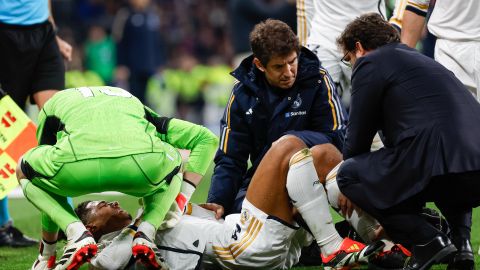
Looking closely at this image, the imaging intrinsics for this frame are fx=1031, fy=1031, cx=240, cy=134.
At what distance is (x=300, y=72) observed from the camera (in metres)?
5.62

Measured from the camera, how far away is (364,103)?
15.6 feet

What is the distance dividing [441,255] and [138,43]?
12422mm

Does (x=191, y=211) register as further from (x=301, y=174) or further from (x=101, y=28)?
(x=101, y=28)

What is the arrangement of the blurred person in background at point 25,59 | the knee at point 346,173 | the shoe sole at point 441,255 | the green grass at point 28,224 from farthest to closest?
the blurred person in background at point 25,59, the green grass at point 28,224, the knee at point 346,173, the shoe sole at point 441,255

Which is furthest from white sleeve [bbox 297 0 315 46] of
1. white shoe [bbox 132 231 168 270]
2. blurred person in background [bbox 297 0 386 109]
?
white shoe [bbox 132 231 168 270]

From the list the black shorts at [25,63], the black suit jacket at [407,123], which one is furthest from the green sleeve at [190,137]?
the black shorts at [25,63]

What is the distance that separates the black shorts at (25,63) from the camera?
23.3 ft

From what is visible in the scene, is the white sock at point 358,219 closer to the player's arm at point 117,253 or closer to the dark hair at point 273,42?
the dark hair at point 273,42

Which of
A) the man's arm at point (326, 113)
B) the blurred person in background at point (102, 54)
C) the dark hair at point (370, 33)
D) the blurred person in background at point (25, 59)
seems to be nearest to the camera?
the dark hair at point (370, 33)

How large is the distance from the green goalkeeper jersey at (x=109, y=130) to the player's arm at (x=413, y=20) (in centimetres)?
176

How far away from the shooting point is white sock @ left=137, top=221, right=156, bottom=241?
4930 mm

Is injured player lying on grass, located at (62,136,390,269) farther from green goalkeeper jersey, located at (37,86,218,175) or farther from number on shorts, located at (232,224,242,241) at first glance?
green goalkeeper jersey, located at (37,86,218,175)

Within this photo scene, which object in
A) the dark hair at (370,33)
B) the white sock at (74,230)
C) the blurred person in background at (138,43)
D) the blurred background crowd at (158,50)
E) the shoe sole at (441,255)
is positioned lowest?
the blurred background crowd at (158,50)

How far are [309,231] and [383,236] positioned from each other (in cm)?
37
